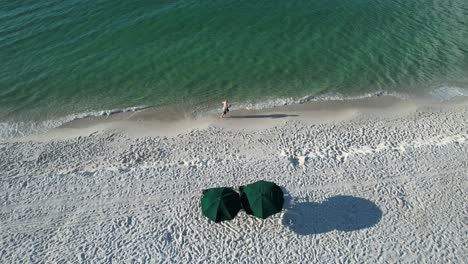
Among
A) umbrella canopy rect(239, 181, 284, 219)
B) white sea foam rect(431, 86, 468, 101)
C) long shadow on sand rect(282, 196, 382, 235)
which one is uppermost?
umbrella canopy rect(239, 181, 284, 219)

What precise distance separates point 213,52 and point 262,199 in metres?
18.3

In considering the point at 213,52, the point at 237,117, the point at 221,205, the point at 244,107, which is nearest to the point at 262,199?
the point at 221,205

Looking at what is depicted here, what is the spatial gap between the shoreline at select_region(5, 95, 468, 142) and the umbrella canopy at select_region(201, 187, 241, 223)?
775cm

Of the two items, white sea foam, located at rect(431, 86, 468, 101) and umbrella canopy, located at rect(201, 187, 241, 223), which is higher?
umbrella canopy, located at rect(201, 187, 241, 223)

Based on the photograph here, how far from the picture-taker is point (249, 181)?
73.9ft

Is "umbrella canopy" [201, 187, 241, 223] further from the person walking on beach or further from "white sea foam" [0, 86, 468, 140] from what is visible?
"white sea foam" [0, 86, 468, 140]

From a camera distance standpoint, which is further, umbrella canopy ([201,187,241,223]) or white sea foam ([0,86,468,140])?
white sea foam ([0,86,468,140])

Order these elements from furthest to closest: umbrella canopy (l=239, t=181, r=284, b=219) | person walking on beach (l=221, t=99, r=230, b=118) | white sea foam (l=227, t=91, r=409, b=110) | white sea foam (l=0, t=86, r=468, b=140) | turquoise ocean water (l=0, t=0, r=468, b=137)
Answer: turquoise ocean water (l=0, t=0, r=468, b=137)
white sea foam (l=227, t=91, r=409, b=110)
white sea foam (l=0, t=86, r=468, b=140)
person walking on beach (l=221, t=99, r=230, b=118)
umbrella canopy (l=239, t=181, r=284, b=219)

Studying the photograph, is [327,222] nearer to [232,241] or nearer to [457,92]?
[232,241]

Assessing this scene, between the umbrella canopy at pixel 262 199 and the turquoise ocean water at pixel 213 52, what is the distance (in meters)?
10.8

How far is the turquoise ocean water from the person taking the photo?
30.4 meters

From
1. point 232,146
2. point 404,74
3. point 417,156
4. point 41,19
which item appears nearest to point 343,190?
point 417,156

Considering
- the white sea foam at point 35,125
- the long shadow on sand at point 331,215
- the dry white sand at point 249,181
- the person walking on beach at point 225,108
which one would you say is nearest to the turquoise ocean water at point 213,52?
the white sea foam at point 35,125

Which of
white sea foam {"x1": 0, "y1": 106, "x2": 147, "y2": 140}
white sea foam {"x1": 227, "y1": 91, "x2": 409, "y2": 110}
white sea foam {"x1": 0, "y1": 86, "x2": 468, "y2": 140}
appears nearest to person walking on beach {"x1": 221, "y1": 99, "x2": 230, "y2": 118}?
white sea foam {"x1": 0, "y1": 86, "x2": 468, "y2": 140}
